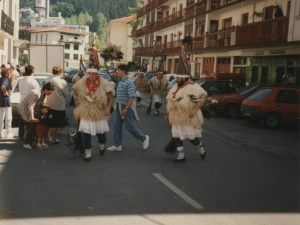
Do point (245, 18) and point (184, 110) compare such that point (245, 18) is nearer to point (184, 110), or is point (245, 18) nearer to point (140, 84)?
point (140, 84)

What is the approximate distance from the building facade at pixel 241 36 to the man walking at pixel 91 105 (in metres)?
10.8

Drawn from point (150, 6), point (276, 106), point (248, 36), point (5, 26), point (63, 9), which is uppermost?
point (63, 9)

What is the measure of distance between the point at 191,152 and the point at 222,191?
287 centimetres

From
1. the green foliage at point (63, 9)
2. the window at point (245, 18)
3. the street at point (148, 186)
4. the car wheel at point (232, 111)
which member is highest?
the green foliage at point (63, 9)

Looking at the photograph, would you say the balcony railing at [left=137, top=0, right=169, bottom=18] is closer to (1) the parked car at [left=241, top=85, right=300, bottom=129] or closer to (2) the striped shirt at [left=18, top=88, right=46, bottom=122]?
(1) the parked car at [left=241, top=85, right=300, bottom=129]

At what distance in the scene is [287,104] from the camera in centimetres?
1380

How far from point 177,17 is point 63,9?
154518 mm

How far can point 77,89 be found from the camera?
24.7 ft

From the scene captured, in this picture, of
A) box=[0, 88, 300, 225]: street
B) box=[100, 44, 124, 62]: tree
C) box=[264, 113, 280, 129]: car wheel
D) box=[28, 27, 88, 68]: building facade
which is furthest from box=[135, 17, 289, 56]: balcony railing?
box=[28, 27, 88, 68]: building facade

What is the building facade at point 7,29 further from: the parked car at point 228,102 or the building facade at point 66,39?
the building facade at point 66,39

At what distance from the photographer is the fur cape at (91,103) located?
24.4ft

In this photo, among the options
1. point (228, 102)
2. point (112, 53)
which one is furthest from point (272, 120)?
point (112, 53)

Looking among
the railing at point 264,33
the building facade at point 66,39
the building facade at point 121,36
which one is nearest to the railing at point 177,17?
the railing at point 264,33

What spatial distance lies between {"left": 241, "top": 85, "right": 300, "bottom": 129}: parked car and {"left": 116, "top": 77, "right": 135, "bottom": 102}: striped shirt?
22.2 feet
